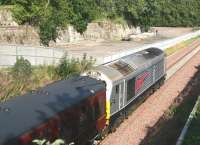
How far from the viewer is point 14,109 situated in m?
14.0

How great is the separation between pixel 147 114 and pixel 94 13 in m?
47.5

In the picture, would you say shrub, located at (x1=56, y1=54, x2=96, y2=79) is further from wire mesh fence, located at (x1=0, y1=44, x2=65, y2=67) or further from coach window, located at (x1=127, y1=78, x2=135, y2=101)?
coach window, located at (x1=127, y1=78, x2=135, y2=101)

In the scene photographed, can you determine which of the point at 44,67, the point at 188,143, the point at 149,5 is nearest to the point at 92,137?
the point at 188,143

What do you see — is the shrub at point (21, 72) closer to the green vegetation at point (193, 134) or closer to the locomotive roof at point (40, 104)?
the locomotive roof at point (40, 104)

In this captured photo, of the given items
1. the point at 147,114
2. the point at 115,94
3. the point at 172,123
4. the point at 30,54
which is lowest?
the point at 147,114

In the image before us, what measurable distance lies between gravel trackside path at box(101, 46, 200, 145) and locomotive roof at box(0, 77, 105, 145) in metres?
3.66

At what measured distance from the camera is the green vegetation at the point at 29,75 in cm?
2525

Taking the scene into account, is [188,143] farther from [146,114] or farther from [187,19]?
[187,19]

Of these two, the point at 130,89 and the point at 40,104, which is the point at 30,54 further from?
the point at 40,104

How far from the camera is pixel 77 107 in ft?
53.2

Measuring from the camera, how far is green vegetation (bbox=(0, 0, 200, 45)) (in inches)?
2062

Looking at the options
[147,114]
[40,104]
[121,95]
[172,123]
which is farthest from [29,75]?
[40,104]

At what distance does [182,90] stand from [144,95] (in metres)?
6.49

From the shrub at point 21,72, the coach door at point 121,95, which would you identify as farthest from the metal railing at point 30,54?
the coach door at point 121,95
